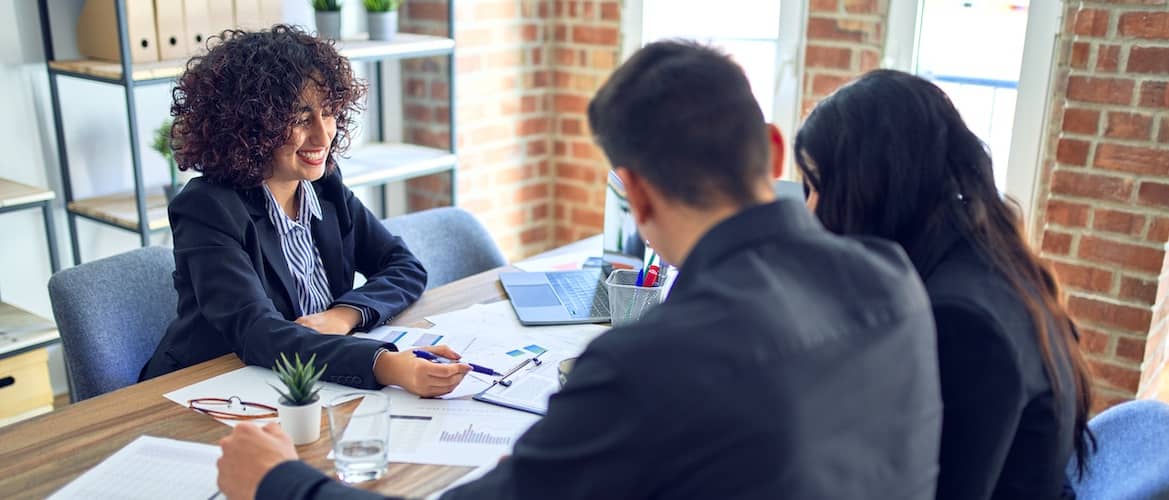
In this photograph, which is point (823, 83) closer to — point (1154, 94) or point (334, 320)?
point (1154, 94)

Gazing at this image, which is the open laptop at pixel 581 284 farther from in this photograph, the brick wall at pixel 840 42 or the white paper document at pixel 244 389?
the brick wall at pixel 840 42

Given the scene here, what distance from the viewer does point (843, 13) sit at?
2990 millimetres

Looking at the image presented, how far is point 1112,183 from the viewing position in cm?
261

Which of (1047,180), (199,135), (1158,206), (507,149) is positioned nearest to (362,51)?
(507,149)

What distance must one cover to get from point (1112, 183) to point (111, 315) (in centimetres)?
241

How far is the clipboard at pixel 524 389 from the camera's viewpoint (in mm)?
1509

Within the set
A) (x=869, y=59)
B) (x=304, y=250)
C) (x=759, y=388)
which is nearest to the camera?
(x=759, y=388)

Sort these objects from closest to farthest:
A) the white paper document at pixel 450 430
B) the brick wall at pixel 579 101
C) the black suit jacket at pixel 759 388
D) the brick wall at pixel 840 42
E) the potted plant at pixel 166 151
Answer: the black suit jacket at pixel 759 388
the white paper document at pixel 450 430
the potted plant at pixel 166 151
the brick wall at pixel 840 42
the brick wall at pixel 579 101

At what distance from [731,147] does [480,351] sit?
2.97 ft

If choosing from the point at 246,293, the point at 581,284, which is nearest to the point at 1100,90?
the point at 581,284

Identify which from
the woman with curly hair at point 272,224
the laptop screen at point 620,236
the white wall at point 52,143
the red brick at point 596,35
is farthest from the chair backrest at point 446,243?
the red brick at point 596,35

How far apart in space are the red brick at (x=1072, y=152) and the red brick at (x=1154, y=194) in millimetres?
155

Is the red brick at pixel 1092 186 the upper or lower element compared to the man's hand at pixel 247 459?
upper

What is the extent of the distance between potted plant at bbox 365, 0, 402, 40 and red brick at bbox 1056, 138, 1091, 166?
6.61 ft
